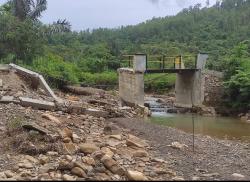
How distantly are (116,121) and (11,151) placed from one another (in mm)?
6951

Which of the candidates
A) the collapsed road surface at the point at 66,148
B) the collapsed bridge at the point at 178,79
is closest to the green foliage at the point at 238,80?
the collapsed bridge at the point at 178,79

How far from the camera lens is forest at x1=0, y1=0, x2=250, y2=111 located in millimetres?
32125

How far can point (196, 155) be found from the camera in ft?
43.4

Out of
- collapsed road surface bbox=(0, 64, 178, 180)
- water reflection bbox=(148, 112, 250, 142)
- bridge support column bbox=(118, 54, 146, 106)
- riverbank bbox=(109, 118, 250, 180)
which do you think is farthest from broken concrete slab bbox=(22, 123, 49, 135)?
bridge support column bbox=(118, 54, 146, 106)

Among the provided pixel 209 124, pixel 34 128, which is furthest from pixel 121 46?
pixel 34 128

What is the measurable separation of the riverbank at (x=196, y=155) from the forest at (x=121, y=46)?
577 inches

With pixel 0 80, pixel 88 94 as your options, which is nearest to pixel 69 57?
pixel 88 94

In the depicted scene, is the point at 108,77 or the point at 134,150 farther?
the point at 108,77

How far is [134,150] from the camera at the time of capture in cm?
1241

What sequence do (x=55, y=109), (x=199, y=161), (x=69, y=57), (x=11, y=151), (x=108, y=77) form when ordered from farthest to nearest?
(x=69, y=57)
(x=108, y=77)
(x=55, y=109)
(x=199, y=161)
(x=11, y=151)

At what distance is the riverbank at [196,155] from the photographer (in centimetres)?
1097

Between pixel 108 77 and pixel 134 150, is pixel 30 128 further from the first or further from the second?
pixel 108 77

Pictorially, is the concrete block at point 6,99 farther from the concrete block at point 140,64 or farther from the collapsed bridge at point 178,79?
the concrete block at point 140,64

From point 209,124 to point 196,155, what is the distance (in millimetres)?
13062
